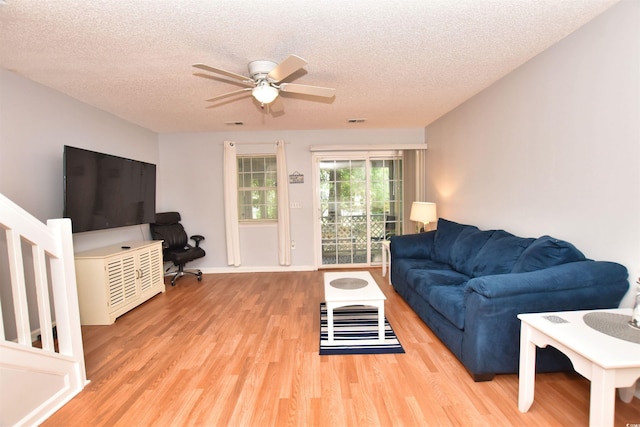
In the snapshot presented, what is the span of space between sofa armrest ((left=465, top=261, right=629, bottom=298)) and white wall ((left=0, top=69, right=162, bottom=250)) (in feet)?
12.7

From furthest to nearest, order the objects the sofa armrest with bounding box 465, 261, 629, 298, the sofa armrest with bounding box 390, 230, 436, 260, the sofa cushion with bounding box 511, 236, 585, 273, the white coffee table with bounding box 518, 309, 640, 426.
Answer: the sofa armrest with bounding box 390, 230, 436, 260 → the sofa cushion with bounding box 511, 236, 585, 273 → the sofa armrest with bounding box 465, 261, 629, 298 → the white coffee table with bounding box 518, 309, 640, 426

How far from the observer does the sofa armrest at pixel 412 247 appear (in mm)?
3824

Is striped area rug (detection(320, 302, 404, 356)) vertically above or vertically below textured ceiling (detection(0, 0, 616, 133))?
below

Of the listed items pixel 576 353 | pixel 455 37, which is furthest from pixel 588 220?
pixel 455 37

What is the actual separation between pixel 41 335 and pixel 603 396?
10.1 ft

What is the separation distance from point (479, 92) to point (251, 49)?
258 centimetres

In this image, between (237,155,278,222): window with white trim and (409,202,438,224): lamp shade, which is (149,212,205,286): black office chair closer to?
(237,155,278,222): window with white trim

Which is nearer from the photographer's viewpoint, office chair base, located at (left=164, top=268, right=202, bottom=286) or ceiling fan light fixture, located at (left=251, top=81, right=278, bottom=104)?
ceiling fan light fixture, located at (left=251, top=81, right=278, bottom=104)

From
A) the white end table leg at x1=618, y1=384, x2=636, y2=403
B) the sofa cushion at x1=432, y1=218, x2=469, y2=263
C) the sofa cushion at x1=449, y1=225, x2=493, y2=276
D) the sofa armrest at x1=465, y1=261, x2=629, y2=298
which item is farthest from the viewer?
the sofa cushion at x1=432, y1=218, x2=469, y2=263

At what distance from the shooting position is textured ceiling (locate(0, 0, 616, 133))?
1773 mm

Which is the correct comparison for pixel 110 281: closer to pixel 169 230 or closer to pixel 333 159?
pixel 169 230

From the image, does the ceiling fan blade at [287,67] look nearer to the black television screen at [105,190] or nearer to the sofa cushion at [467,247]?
the black television screen at [105,190]

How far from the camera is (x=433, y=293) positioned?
2.54m

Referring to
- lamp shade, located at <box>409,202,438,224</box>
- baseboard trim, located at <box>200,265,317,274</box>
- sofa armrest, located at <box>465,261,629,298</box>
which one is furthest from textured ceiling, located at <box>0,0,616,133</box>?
baseboard trim, located at <box>200,265,317,274</box>
